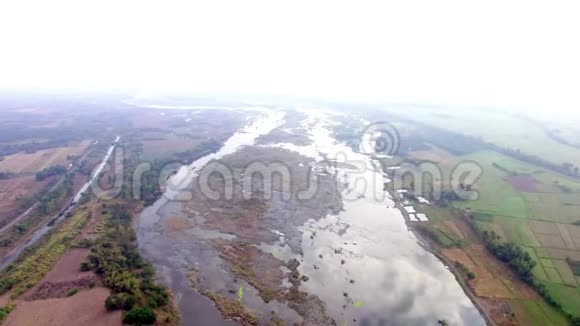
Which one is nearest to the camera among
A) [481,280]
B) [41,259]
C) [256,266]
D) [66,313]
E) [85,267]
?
[66,313]

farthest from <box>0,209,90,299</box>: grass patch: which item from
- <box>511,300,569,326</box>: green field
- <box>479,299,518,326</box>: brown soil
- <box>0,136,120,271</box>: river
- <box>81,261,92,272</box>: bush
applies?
<box>511,300,569,326</box>: green field

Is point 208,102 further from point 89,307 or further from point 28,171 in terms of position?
point 89,307

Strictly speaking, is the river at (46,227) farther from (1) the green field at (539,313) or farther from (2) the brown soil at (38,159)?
(1) the green field at (539,313)

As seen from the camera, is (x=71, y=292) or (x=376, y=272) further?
(x=376, y=272)

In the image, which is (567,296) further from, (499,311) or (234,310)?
(234,310)

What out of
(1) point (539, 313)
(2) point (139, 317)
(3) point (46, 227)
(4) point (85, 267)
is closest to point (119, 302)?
(2) point (139, 317)

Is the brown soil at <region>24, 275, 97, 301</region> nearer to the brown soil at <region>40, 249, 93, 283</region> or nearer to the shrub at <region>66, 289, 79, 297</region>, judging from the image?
the shrub at <region>66, 289, 79, 297</region>

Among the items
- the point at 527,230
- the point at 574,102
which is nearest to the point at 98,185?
the point at 527,230
